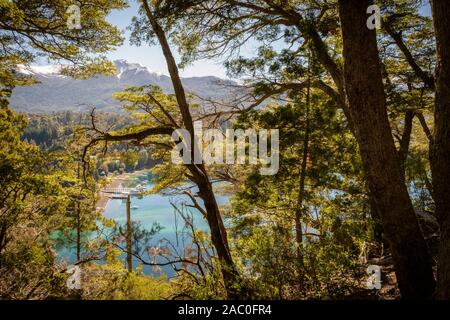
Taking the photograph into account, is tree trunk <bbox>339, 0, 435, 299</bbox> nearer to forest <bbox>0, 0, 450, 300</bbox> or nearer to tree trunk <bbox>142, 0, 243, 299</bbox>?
forest <bbox>0, 0, 450, 300</bbox>

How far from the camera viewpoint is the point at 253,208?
532 cm

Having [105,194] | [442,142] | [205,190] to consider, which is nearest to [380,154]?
[442,142]

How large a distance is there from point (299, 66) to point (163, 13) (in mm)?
2210

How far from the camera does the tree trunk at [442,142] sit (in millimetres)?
1801

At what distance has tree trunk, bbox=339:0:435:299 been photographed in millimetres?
2400

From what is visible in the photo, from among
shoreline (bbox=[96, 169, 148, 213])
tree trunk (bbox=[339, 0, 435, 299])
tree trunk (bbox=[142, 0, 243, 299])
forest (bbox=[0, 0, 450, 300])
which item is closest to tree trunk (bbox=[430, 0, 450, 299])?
forest (bbox=[0, 0, 450, 300])

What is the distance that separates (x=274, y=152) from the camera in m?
4.81

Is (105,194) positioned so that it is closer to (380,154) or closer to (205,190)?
(205,190)

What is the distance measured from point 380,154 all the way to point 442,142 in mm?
593

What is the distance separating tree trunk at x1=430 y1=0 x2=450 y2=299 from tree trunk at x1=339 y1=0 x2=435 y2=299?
1.69ft

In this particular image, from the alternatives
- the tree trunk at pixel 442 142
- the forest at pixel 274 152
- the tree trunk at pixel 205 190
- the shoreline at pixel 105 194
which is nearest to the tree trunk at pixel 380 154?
the forest at pixel 274 152

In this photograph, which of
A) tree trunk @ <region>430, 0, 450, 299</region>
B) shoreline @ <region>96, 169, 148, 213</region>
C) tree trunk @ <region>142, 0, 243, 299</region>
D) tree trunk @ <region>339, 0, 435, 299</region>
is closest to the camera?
tree trunk @ <region>430, 0, 450, 299</region>
